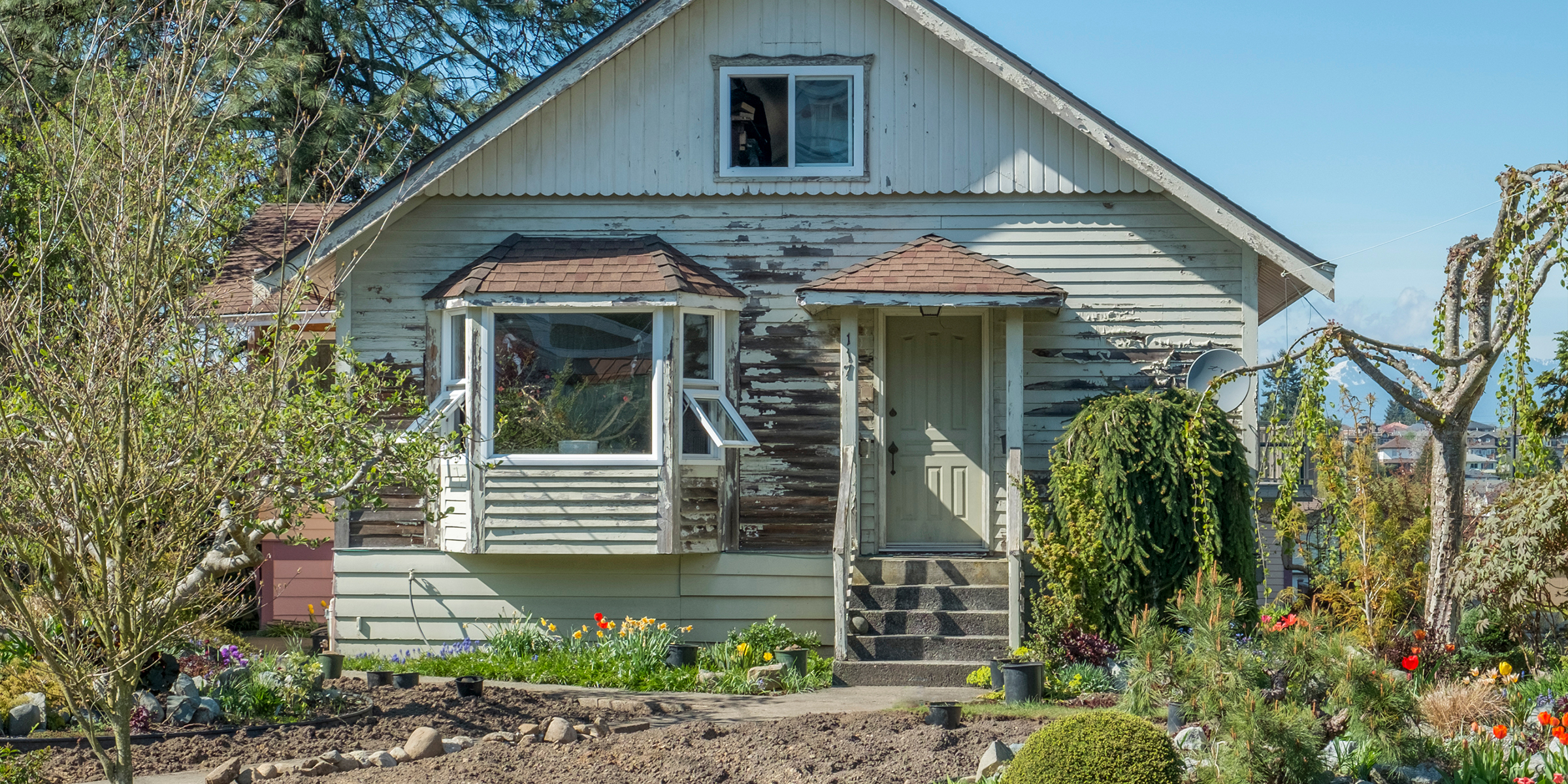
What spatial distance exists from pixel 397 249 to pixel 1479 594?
9.16m

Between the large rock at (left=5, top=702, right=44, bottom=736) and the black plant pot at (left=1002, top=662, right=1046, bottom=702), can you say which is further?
the black plant pot at (left=1002, top=662, right=1046, bottom=702)

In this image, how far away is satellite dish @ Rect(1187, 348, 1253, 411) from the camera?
11273mm

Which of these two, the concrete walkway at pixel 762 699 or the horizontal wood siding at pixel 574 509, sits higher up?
the horizontal wood siding at pixel 574 509

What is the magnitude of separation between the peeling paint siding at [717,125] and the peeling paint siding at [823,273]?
0.54ft

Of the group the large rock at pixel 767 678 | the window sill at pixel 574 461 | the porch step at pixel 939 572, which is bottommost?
the large rock at pixel 767 678

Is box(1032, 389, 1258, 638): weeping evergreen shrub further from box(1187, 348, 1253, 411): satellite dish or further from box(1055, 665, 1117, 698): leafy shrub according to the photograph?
box(1187, 348, 1253, 411): satellite dish

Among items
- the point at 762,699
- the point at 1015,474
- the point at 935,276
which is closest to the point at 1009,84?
the point at 935,276

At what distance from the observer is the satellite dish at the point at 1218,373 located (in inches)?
444

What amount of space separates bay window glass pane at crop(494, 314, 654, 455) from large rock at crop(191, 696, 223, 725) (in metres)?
3.45

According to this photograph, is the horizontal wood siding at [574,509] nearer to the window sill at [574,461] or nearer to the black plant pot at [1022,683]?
the window sill at [574,461]

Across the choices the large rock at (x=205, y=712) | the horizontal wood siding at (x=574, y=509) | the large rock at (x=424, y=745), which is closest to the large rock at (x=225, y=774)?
the large rock at (x=424, y=745)

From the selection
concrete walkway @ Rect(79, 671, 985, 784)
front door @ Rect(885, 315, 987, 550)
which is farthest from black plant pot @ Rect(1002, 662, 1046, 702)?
front door @ Rect(885, 315, 987, 550)

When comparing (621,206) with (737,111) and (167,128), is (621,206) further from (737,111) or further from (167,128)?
(167,128)

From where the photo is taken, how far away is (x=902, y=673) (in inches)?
388
